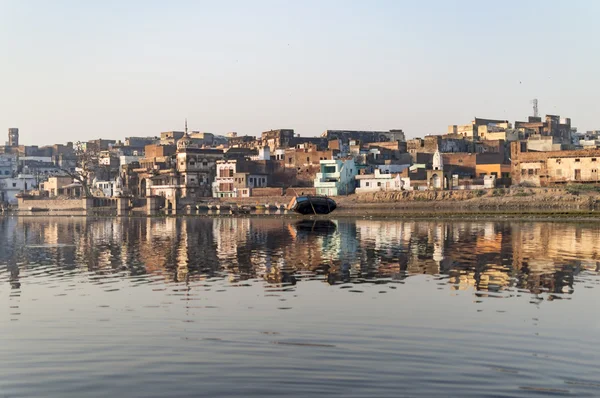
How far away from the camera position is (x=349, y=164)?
114312 mm

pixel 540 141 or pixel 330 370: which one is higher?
pixel 540 141

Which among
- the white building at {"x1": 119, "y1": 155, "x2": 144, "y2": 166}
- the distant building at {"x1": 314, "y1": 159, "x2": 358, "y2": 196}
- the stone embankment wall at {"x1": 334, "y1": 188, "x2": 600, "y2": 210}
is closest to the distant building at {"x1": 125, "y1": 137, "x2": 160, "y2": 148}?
the white building at {"x1": 119, "y1": 155, "x2": 144, "y2": 166}

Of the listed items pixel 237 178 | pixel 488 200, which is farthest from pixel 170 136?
pixel 488 200

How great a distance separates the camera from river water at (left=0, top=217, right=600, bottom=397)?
1553cm

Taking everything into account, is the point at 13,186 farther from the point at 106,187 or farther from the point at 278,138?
the point at 278,138

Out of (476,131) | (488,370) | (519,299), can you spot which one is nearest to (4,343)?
(488,370)

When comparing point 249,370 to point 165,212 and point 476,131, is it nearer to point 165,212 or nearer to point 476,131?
point 165,212

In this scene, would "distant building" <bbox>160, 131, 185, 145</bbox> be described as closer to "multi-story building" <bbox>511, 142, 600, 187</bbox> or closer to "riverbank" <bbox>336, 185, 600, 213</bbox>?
"riverbank" <bbox>336, 185, 600, 213</bbox>

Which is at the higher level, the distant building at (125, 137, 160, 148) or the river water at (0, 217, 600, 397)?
the distant building at (125, 137, 160, 148)

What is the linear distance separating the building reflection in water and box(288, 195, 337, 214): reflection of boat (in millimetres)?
33438

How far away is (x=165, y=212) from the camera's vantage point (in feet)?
398

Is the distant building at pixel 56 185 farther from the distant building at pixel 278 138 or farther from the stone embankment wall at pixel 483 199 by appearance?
the stone embankment wall at pixel 483 199

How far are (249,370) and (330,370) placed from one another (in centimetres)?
158

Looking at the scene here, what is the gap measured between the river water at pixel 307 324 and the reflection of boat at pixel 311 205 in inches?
2176
